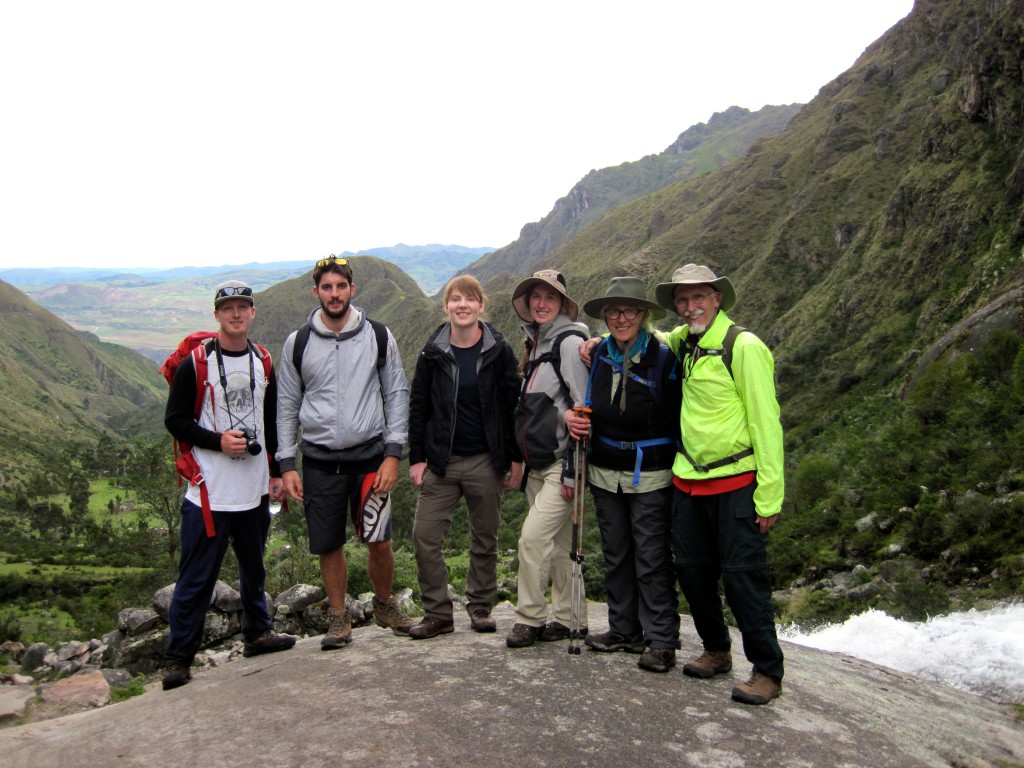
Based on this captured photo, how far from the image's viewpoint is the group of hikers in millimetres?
4648

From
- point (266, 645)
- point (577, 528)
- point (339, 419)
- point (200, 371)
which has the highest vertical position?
point (200, 371)

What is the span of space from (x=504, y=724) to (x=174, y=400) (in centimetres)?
327

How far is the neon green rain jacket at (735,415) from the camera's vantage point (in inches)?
174

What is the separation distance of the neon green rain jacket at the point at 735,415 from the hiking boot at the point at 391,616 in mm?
2775

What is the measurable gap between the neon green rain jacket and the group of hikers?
0.05 ft

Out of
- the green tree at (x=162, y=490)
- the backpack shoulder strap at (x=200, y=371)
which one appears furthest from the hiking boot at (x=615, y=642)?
the green tree at (x=162, y=490)

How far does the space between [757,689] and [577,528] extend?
158cm

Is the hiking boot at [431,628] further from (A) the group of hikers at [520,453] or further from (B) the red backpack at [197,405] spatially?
(B) the red backpack at [197,405]

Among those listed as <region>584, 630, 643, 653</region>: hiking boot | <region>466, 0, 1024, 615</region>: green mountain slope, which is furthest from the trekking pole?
<region>466, 0, 1024, 615</region>: green mountain slope

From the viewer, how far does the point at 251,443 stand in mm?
5352

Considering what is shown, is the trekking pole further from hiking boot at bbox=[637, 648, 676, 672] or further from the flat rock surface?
hiking boot at bbox=[637, 648, 676, 672]

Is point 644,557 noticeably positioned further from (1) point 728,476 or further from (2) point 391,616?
(2) point 391,616

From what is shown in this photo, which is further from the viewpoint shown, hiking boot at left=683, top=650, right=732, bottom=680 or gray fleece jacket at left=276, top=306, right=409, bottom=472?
gray fleece jacket at left=276, top=306, right=409, bottom=472

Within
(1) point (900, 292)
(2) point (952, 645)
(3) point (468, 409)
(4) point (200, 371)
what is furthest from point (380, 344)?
(1) point (900, 292)
